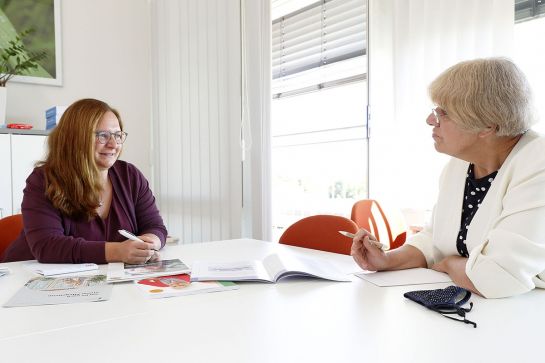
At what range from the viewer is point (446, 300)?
106 centimetres

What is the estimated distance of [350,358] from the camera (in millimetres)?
789

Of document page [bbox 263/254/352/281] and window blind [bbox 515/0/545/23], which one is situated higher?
window blind [bbox 515/0/545/23]

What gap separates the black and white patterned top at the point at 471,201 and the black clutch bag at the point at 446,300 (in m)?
0.37

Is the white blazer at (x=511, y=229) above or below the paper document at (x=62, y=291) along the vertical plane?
above

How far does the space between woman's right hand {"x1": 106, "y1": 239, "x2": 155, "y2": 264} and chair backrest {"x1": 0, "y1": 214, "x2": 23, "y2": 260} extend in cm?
74

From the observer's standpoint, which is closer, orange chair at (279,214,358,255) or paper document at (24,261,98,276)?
paper document at (24,261,98,276)

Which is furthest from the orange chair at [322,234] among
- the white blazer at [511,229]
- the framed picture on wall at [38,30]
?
the framed picture on wall at [38,30]

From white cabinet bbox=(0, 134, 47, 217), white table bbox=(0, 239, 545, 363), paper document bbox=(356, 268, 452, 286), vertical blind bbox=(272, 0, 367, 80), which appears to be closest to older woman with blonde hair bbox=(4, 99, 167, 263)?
white table bbox=(0, 239, 545, 363)

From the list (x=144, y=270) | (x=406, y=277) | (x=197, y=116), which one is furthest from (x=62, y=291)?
(x=197, y=116)

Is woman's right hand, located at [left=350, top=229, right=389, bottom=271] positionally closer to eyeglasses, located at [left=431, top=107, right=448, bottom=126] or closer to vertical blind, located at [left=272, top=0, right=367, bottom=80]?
eyeglasses, located at [left=431, top=107, right=448, bottom=126]

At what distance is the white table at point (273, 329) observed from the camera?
806mm

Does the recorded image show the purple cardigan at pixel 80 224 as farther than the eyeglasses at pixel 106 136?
No

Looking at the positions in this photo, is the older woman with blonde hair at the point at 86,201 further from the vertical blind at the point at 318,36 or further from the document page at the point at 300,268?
the vertical blind at the point at 318,36

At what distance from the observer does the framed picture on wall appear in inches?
145
